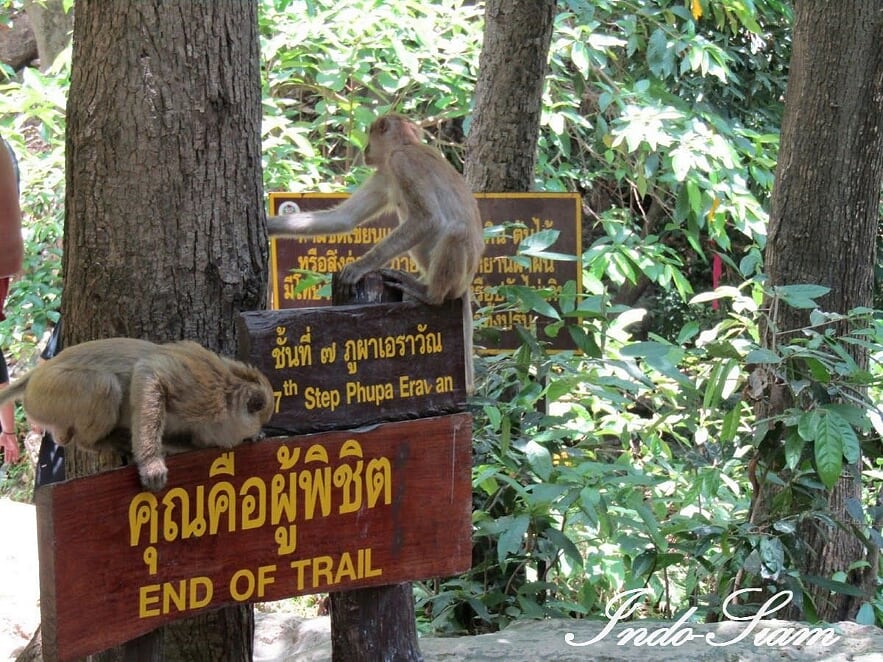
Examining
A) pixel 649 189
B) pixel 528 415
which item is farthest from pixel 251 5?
pixel 649 189

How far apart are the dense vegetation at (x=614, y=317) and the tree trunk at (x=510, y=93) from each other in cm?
70

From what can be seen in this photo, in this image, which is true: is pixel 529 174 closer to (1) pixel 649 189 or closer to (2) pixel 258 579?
(1) pixel 649 189

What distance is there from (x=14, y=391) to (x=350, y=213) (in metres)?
1.88

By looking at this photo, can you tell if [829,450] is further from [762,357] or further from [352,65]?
[352,65]

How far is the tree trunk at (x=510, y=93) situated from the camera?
5133 mm

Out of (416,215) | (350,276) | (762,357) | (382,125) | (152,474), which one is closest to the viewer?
(152,474)

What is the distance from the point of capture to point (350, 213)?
4.26 meters

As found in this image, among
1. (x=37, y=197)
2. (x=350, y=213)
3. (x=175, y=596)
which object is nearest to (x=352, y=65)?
(x=350, y=213)

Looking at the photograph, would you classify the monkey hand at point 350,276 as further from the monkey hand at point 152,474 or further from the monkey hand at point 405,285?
→ the monkey hand at point 152,474

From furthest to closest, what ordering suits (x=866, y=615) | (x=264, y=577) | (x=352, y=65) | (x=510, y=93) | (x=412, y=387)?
(x=352, y=65) → (x=510, y=93) → (x=866, y=615) → (x=412, y=387) → (x=264, y=577)

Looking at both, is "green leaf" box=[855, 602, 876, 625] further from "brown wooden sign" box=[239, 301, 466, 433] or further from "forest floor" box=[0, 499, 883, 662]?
"brown wooden sign" box=[239, 301, 466, 433]

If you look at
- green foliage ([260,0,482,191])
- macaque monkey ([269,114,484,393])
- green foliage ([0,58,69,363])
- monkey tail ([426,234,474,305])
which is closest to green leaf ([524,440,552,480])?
macaque monkey ([269,114,484,393])

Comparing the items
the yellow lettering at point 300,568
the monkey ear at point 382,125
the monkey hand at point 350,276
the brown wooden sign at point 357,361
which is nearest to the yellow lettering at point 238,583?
the yellow lettering at point 300,568

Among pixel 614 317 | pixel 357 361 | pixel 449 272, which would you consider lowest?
pixel 614 317
